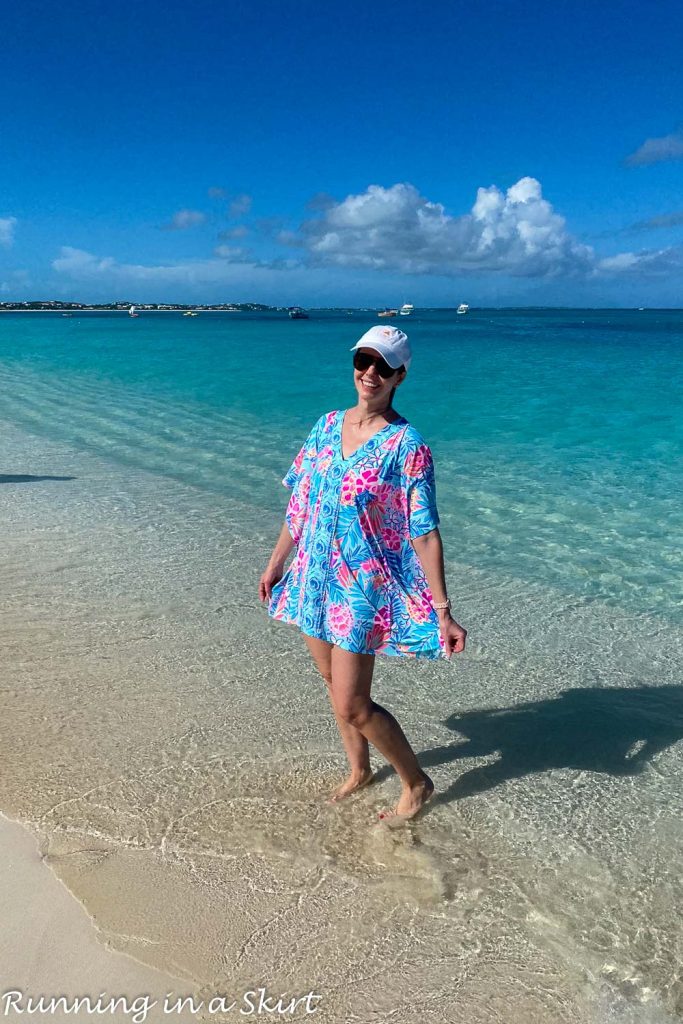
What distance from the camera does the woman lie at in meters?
2.81

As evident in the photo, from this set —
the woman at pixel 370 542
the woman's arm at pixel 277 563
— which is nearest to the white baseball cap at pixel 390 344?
the woman at pixel 370 542

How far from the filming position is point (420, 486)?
Result: 280 cm

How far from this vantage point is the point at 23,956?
253cm

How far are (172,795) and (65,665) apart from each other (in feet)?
4.90

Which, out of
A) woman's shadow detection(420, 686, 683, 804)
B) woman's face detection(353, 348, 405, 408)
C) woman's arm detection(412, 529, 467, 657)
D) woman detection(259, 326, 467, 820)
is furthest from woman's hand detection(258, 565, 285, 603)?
woman's shadow detection(420, 686, 683, 804)

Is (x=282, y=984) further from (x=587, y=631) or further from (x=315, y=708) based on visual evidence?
(x=587, y=631)

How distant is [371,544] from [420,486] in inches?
10.9

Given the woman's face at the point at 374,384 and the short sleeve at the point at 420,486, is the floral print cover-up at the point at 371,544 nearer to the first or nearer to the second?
the short sleeve at the point at 420,486

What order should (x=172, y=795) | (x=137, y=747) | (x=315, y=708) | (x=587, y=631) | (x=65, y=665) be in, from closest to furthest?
(x=172, y=795)
(x=137, y=747)
(x=315, y=708)
(x=65, y=665)
(x=587, y=631)

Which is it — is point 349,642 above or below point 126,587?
above

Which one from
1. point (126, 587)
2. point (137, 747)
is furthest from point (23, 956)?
point (126, 587)

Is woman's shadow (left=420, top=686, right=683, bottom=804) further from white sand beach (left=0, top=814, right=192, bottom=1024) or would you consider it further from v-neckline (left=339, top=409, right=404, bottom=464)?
v-neckline (left=339, top=409, right=404, bottom=464)

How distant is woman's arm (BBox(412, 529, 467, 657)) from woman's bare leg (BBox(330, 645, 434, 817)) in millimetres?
298

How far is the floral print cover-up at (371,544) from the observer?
281 centimetres
